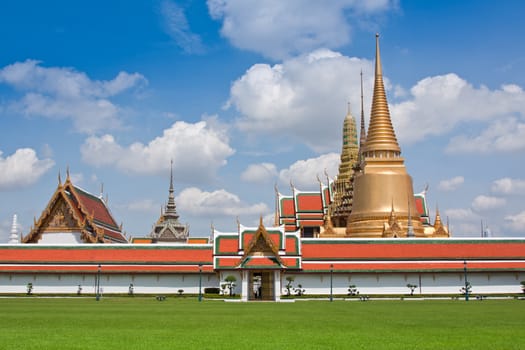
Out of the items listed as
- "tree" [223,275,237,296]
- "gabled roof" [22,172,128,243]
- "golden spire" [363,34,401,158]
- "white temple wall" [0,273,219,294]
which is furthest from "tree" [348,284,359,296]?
"gabled roof" [22,172,128,243]

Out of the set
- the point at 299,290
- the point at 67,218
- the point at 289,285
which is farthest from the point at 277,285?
the point at 67,218

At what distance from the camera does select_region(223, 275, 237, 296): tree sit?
39531 mm

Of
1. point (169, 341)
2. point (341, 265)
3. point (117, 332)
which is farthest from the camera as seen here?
point (341, 265)

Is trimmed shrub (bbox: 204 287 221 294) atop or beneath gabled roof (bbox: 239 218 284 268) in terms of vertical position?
beneath

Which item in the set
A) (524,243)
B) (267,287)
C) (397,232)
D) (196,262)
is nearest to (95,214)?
(196,262)

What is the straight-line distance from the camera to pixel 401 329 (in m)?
15.2

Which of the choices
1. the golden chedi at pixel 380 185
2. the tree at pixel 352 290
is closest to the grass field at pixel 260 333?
the tree at pixel 352 290

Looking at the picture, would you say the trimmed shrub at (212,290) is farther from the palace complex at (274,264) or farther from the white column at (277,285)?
the white column at (277,285)

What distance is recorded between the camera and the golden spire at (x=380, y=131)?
5641 cm

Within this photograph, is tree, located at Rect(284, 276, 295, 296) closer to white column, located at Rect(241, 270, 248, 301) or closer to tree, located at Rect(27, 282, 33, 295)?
white column, located at Rect(241, 270, 248, 301)

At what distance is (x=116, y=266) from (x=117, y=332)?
30221mm

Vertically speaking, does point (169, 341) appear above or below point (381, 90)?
below

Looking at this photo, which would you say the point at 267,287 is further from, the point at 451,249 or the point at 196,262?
the point at 451,249

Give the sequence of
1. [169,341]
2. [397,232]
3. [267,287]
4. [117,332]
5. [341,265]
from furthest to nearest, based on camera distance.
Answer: [397,232] → [341,265] → [267,287] → [117,332] → [169,341]
